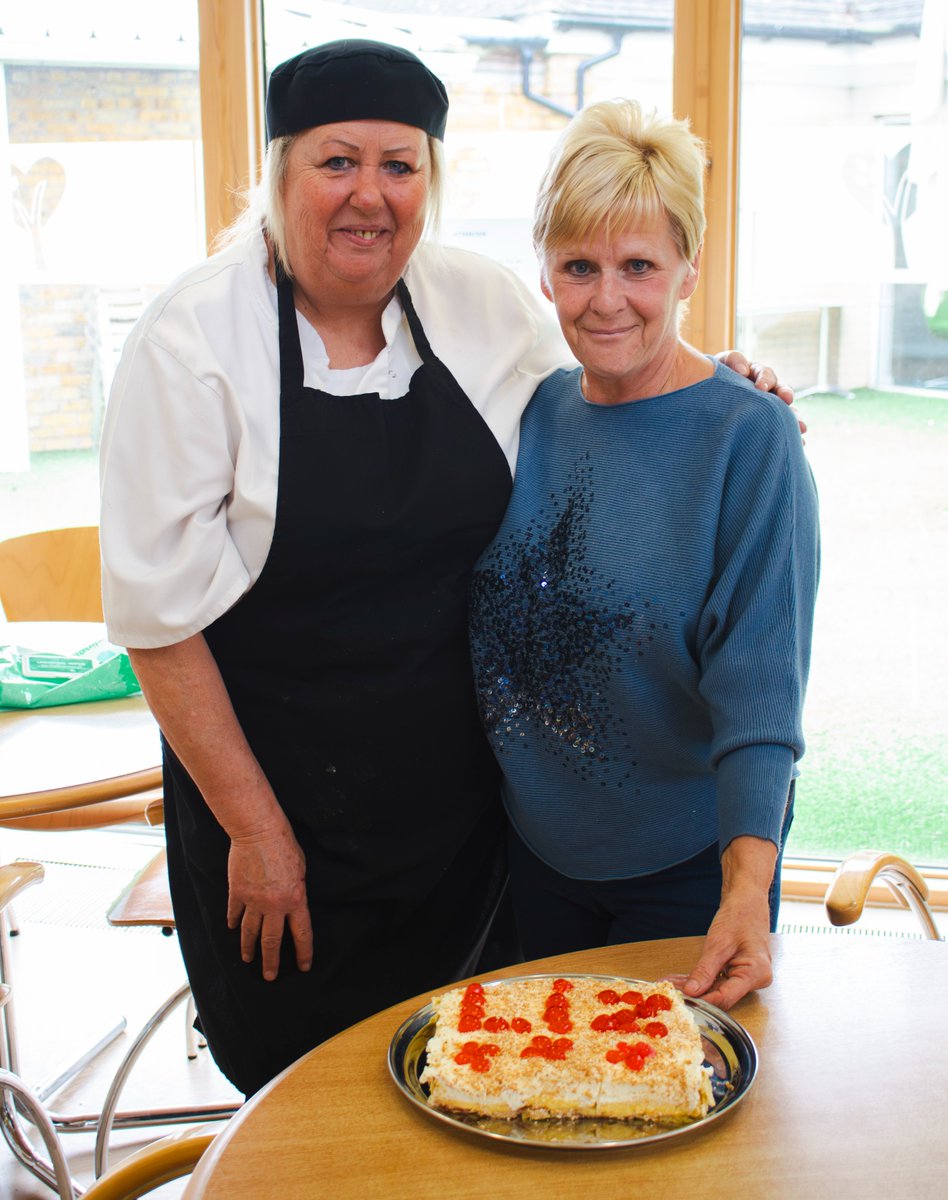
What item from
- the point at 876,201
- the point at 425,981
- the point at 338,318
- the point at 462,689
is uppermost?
the point at 876,201

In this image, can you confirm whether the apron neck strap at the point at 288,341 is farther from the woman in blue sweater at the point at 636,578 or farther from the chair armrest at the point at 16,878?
the chair armrest at the point at 16,878

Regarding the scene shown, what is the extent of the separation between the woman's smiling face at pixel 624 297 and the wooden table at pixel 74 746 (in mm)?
1084

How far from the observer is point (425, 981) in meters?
1.74

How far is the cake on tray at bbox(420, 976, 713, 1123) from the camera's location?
1.05 metres

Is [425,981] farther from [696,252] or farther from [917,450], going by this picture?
[917,450]

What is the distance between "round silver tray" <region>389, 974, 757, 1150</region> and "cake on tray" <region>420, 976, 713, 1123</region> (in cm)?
1

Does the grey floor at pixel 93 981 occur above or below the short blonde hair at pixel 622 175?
below

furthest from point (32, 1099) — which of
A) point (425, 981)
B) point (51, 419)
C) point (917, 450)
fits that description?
point (917, 450)

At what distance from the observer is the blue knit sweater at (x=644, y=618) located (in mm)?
1420

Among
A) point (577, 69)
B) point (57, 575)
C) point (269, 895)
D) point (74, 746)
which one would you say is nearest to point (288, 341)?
Result: point (269, 895)

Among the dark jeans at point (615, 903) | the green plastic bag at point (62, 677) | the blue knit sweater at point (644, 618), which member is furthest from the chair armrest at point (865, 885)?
the green plastic bag at point (62, 677)

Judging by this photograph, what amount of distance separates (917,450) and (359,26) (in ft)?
6.39

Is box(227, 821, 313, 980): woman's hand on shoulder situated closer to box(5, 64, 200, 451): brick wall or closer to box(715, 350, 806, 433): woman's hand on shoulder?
box(715, 350, 806, 433): woman's hand on shoulder

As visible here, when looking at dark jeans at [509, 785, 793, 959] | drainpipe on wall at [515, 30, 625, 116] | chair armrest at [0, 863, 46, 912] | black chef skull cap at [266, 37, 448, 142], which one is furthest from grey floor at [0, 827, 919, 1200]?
drainpipe on wall at [515, 30, 625, 116]
